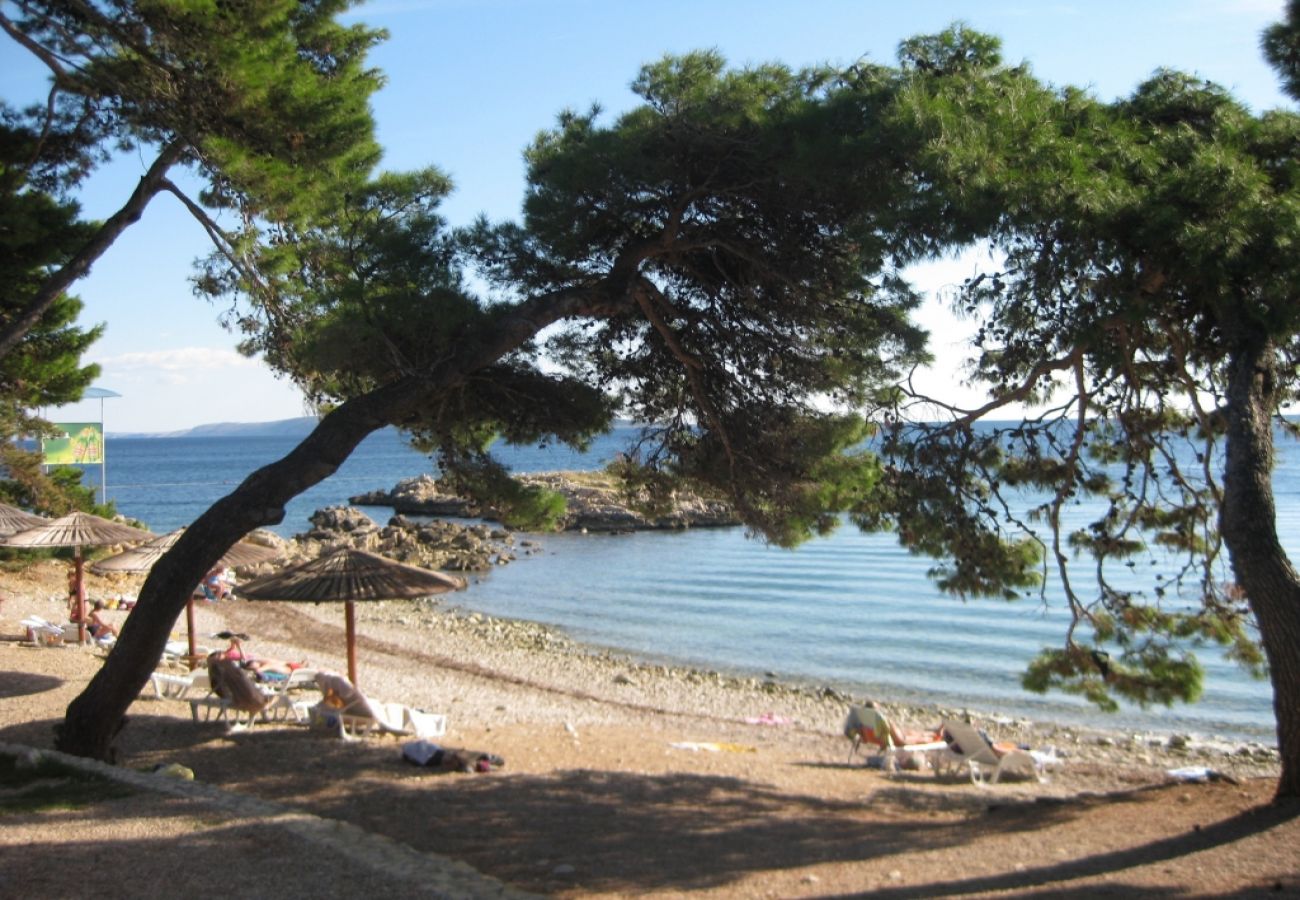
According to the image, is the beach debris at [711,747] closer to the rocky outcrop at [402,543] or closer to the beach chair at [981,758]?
the beach chair at [981,758]

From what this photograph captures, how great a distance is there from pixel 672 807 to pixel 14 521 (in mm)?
10217

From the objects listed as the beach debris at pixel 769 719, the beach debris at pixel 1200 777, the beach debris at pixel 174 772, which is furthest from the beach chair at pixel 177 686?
the beach debris at pixel 1200 777

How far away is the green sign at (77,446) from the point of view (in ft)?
66.1

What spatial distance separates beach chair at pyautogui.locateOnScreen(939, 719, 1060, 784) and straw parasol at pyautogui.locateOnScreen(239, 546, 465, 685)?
5.23m

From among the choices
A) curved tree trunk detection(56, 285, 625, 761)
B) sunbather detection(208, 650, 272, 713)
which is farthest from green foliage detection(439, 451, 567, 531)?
sunbather detection(208, 650, 272, 713)

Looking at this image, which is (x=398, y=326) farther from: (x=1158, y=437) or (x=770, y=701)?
(x=770, y=701)

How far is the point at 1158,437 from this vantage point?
26.3 ft

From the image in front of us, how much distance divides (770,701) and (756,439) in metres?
7.94

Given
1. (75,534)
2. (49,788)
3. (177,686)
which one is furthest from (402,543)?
(49,788)

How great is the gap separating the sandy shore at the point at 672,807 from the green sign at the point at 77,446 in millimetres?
5904

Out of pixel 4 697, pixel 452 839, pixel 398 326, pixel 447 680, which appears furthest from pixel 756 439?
pixel 447 680

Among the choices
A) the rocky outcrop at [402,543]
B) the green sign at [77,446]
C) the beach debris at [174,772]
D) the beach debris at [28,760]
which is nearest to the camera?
the beach debris at [28,760]

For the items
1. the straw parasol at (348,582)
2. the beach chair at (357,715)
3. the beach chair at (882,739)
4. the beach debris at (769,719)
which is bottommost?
the beach debris at (769,719)

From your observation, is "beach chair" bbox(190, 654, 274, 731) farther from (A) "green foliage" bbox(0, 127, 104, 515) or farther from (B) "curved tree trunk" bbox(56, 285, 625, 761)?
(A) "green foliage" bbox(0, 127, 104, 515)
